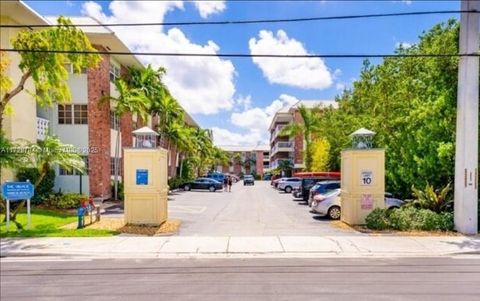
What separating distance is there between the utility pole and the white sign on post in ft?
10.1

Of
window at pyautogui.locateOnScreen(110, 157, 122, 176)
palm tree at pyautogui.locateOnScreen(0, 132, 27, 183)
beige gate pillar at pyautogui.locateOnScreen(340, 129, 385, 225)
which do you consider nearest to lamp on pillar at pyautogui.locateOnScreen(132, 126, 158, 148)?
palm tree at pyautogui.locateOnScreen(0, 132, 27, 183)

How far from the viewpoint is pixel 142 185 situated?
1585cm

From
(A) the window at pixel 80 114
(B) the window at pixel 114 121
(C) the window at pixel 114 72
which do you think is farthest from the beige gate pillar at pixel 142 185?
(C) the window at pixel 114 72

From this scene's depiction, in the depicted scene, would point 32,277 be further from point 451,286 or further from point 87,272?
point 451,286

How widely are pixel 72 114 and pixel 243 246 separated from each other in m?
19.4

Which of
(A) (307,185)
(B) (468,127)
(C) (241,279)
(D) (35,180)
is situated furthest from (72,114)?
(B) (468,127)

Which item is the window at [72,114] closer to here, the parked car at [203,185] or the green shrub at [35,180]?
the green shrub at [35,180]

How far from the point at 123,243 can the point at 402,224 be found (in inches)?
363

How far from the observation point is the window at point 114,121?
2961 cm

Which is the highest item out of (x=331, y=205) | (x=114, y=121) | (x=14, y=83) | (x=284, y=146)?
(x=14, y=83)

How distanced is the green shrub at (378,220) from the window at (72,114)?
19.3 meters

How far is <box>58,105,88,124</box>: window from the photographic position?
2761cm

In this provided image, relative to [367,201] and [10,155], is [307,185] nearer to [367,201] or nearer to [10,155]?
[367,201]

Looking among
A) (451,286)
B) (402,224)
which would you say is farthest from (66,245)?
(402,224)
